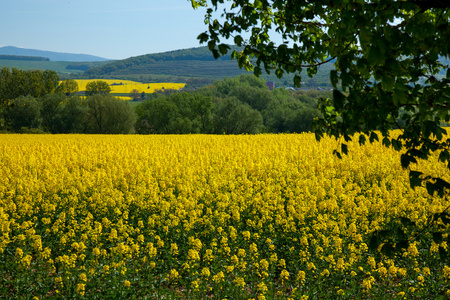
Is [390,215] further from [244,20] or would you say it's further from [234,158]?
[234,158]

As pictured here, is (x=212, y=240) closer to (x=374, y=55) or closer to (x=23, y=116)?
(x=374, y=55)

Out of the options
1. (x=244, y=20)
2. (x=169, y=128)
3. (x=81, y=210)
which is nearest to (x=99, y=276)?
(x=81, y=210)

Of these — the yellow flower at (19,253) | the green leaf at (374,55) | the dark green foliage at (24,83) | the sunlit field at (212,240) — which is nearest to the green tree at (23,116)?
the dark green foliage at (24,83)

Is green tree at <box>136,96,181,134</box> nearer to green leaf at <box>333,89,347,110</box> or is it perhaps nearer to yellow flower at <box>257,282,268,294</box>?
yellow flower at <box>257,282,268,294</box>

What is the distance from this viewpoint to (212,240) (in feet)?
28.2

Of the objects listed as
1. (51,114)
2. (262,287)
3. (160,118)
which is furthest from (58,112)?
(262,287)

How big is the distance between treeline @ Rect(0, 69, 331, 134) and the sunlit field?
160 feet

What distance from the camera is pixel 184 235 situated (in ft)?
29.3

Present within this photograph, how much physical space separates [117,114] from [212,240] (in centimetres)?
6396

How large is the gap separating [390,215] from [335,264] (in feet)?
12.2

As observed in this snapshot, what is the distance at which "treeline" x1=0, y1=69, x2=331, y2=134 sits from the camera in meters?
64.7

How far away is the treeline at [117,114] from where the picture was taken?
6469 cm

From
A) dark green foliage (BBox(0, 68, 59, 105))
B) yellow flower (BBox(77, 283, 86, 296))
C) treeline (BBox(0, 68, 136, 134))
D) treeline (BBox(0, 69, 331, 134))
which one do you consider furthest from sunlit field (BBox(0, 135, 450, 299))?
dark green foliage (BBox(0, 68, 59, 105))

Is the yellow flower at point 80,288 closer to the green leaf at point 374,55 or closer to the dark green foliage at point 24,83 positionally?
the green leaf at point 374,55
